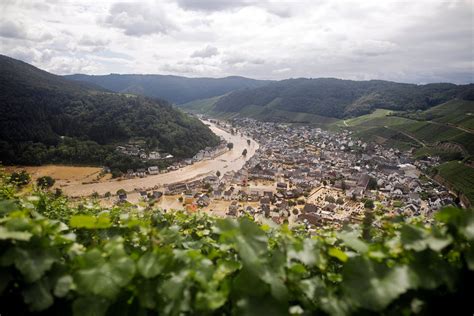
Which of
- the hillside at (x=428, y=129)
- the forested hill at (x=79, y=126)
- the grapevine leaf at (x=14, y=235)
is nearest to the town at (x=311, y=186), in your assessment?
the hillside at (x=428, y=129)

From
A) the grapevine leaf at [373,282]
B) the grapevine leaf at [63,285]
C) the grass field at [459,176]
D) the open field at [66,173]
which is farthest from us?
the open field at [66,173]

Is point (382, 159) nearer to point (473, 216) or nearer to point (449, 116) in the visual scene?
point (449, 116)

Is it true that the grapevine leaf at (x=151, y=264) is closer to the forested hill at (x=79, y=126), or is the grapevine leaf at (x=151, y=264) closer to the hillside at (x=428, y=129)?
the forested hill at (x=79, y=126)

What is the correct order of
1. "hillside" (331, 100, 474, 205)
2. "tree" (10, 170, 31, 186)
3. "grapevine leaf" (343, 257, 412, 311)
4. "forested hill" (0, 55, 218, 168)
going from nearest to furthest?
"grapevine leaf" (343, 257, 412, 311)
"tree" (10, 170, 31, 186)
"hillside" (331, 100, 474, 205)
"forested hill" (0, 55, 218, 168)

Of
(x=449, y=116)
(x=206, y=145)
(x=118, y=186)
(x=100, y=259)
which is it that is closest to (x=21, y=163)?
(x=118, y=186)

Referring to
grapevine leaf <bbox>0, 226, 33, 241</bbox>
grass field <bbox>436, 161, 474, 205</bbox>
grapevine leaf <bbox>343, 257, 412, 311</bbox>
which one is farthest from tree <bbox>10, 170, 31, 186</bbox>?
grass field <bbox>436, 161, 474, 205</bbox>

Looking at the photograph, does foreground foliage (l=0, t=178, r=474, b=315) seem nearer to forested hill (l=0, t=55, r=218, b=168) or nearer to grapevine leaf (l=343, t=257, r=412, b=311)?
grapevine leaf (l=343, t=257, r=412, b=311)
